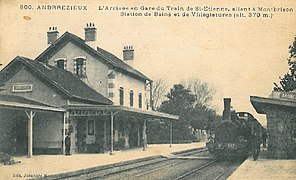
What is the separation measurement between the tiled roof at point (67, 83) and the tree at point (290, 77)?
5.01 meters

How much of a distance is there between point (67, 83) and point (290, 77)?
5.53 metres

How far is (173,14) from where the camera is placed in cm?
762

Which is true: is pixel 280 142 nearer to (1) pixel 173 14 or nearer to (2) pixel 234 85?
(2) pixel 234 85

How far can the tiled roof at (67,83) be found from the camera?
1137 cm

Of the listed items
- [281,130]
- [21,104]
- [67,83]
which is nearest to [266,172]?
[281,130]

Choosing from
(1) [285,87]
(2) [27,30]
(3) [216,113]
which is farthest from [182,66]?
(3) [216,113]

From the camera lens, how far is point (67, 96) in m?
11.8

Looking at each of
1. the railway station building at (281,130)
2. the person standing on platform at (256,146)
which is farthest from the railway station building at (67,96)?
the railway station building at (281,130)

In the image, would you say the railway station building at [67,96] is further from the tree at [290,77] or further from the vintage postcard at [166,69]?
the tree at [290,77]

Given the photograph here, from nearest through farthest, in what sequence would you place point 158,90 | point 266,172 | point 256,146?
point 266,172, point 158,90, point 256,146

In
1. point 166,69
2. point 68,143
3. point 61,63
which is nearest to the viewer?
point 166,69

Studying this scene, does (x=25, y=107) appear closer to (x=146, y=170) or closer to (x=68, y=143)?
(x=68, y=143)

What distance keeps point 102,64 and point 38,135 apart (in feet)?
7.45

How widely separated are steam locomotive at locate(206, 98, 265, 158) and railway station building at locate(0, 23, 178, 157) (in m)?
1.72
